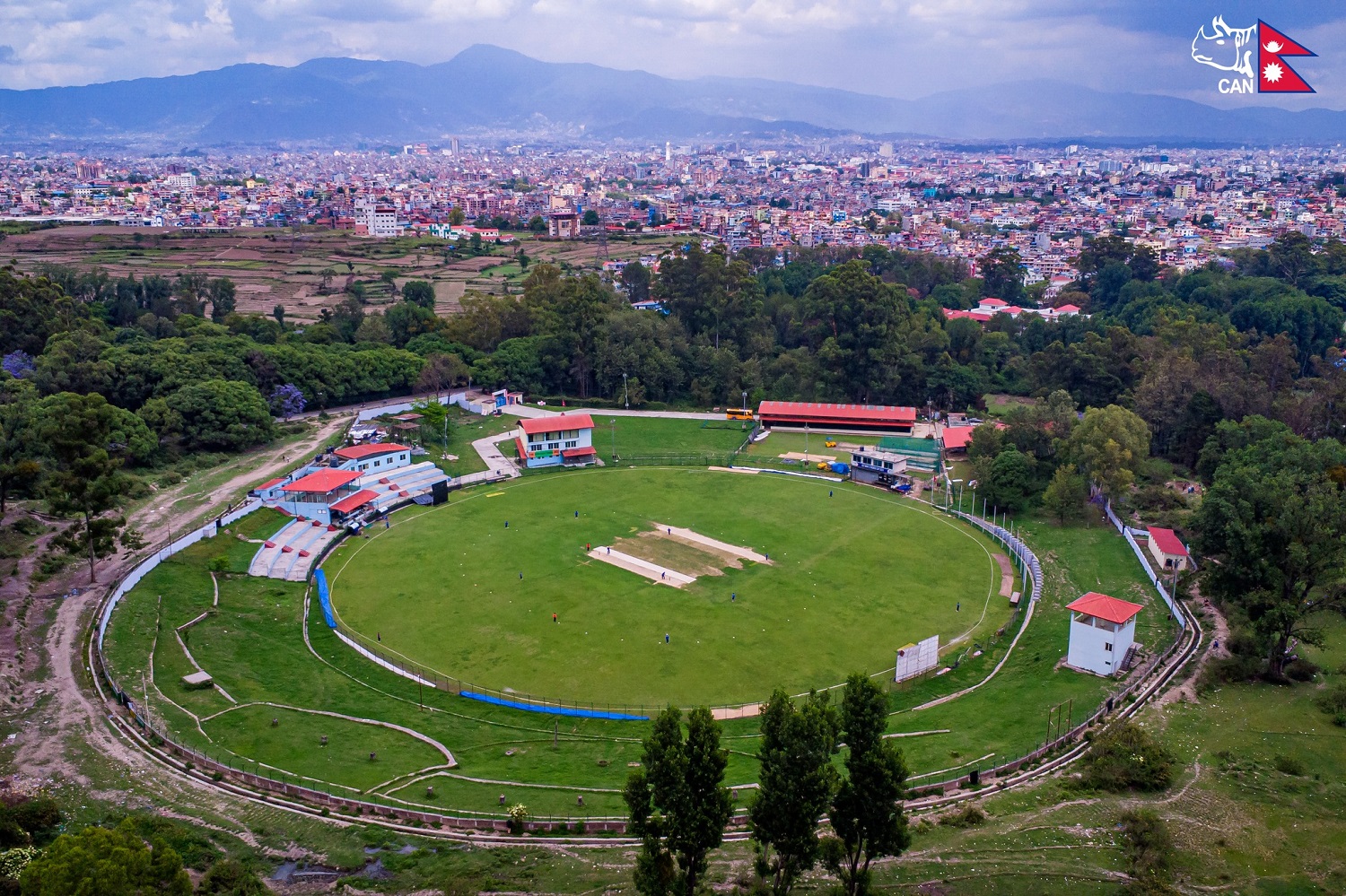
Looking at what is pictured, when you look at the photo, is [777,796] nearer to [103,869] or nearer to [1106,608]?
[103,869]

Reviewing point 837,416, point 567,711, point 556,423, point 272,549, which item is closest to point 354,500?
point 272,549

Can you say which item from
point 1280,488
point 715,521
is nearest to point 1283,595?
point 1280,488

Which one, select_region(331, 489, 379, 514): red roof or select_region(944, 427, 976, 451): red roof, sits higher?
select_region(944, 427, 976, 451): red roof

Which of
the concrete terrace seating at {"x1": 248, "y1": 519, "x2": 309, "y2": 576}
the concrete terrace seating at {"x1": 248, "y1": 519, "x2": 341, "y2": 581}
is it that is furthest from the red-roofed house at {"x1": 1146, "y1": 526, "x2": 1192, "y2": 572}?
the concrete terrace seating at {"x1": 248, "y1": 519, "x2": 309, "y2": 576}

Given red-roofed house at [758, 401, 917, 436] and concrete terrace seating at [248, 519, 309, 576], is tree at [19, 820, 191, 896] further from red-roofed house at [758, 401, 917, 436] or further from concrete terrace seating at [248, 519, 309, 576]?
red-roofed house at [758, 401, 917, 436]

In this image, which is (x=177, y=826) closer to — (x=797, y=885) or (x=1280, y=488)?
(x=797, y=885)

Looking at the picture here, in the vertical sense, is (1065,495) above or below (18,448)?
below
